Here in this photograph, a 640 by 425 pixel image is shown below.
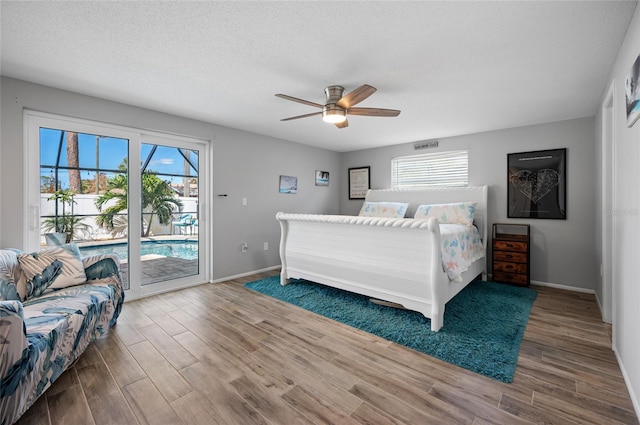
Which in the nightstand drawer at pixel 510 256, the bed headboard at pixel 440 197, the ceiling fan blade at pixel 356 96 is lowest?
the nightstand drawer at pixel 510 256

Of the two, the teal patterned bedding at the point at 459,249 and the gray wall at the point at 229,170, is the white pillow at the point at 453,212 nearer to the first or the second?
the teal patterned bedding at the point at 459,249

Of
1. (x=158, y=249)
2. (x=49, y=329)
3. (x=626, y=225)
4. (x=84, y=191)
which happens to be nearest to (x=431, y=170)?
(x=626, y=225)

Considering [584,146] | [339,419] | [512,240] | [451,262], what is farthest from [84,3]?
[584,146]

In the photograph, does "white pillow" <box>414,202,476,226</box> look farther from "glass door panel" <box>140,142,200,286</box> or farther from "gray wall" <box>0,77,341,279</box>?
"glass door panel" <box>140,142,200,286</box>

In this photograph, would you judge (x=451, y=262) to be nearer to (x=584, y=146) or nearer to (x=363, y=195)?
(x=584, y=146)

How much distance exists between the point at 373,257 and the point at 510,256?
2250 millimetres

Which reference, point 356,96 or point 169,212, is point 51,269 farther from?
point 356,96

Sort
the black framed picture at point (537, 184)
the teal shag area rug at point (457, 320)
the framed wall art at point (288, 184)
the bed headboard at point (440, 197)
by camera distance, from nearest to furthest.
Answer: the teal shag area rug at point (457, 320), the black framed picture at point (537, 184), the bed headboard at point (440, 197), the framed wall art at point (288, 184)

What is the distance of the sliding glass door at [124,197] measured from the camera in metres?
2.78

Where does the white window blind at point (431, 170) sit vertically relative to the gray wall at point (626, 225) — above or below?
above

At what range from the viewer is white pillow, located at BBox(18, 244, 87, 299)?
84.6 inches

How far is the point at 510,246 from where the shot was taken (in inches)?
152

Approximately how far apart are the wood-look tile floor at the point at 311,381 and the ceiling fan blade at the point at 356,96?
2.05 meters

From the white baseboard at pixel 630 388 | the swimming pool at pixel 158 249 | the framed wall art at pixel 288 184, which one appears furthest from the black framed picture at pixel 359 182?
the white baseboard at pixel 630 388
